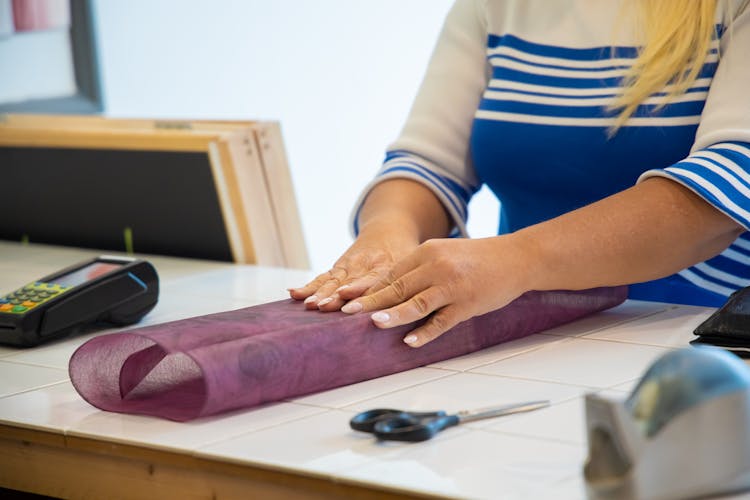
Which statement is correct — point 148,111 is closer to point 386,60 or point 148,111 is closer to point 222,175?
point 386,60

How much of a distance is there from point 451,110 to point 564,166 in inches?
7.5

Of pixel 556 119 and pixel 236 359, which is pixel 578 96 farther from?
pixel 236 359

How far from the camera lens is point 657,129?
1.27 metres

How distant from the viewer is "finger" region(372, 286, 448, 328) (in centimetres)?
97

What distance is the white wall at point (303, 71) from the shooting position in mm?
2623

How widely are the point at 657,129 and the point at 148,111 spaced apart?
212cm

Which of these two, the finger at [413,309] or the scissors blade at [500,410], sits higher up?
the finger at [413,309]

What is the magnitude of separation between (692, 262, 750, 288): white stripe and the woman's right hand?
377 mm

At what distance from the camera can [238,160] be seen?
65.9 inches

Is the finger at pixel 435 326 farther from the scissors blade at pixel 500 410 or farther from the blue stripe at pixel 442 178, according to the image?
the blue stripe at pixel 442 178

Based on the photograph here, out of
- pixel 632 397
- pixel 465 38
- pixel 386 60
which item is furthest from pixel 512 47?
pixel 386 60

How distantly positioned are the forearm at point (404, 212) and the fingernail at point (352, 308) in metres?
0.27

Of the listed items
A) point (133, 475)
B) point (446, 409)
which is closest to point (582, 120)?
point (446, 409)

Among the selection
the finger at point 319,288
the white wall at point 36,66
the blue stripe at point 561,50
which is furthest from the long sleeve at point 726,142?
the white wall at point 36,66
